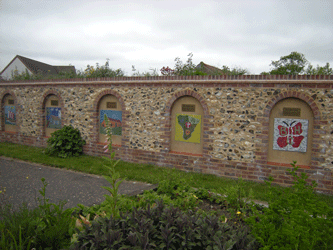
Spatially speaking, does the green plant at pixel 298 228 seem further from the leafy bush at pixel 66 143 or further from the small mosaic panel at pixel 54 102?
the small mosaic panel at pixel 54 102

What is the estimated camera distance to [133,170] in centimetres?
805

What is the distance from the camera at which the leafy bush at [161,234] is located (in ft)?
8.15

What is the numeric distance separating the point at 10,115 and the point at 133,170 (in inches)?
370

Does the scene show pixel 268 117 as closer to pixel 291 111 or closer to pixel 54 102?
pixel 291 111

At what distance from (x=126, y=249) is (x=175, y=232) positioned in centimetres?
63

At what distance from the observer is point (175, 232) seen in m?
2.78

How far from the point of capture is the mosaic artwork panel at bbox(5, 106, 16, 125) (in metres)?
12.9

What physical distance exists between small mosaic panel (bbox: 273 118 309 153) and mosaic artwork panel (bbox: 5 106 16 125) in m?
13.3

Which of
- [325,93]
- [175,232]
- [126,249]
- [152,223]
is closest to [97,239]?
[126,249]

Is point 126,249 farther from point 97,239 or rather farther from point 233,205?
point 233,205

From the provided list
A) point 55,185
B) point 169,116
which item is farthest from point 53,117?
point 169,116

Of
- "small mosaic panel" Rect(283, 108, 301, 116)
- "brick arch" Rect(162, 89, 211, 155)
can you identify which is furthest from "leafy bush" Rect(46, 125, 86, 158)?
"small mosaic panel" Rect(283, 108, 301, 116)

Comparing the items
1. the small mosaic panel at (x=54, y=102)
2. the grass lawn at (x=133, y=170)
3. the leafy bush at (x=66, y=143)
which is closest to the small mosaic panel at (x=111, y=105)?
the leafy bush at (x=66, y=143)

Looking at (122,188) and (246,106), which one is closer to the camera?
(122,188)
